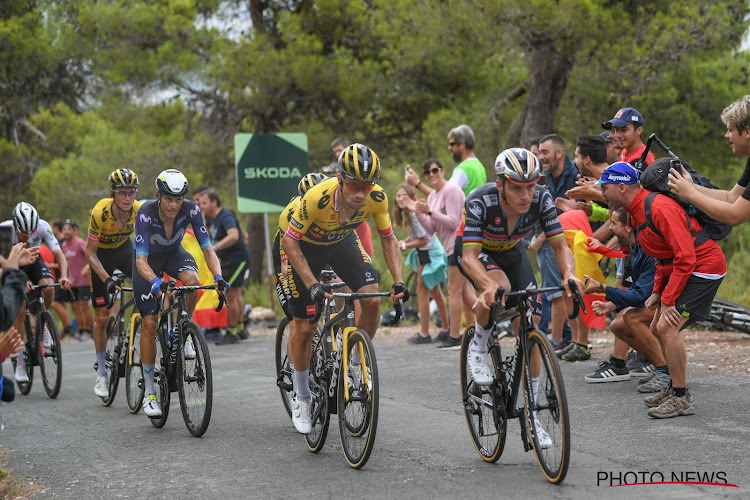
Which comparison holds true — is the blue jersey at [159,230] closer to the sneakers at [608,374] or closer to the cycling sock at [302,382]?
the cycling sock at [302,382]

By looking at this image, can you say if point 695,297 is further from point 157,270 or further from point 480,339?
point 157,270

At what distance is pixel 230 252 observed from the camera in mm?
14805

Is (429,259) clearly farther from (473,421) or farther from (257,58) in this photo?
(257,58)

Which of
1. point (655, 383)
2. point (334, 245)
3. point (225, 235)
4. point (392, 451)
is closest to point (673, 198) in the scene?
point (655, 383)

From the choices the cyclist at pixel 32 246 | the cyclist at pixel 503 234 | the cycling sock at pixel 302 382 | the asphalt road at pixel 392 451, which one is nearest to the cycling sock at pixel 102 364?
the asphalt road at pixel 392 451

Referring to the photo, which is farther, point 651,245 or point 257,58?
point 257,58

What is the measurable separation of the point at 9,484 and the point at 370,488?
→ 2.51m

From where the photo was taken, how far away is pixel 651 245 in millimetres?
7195

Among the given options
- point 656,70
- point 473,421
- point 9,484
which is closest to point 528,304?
point 473,421

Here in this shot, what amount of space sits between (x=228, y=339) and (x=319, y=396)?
7.95 m

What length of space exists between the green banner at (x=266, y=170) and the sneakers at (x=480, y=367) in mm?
10546

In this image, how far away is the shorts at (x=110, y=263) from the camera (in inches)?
400

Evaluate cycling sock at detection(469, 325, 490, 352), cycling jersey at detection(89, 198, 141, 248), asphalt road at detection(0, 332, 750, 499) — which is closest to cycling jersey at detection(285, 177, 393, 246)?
cycling sock at detection(469, 325, 490, 352)

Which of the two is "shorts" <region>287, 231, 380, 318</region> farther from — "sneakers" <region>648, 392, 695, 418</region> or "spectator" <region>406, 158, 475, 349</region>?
"spectator" <region>406, 158, 475, 349</region>
